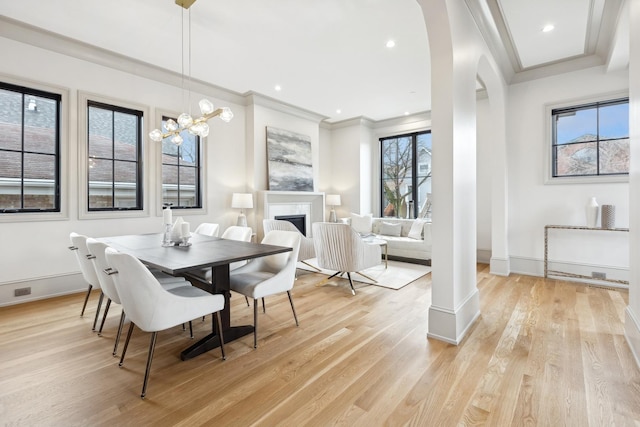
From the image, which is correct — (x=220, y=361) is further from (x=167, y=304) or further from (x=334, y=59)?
(x=334, y=59)

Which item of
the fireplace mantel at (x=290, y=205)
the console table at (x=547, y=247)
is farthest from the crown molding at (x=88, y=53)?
the console table at (x=547, y=247)

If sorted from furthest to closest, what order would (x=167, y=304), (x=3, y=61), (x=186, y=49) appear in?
(x=186, y=49) → (x=3, y=61) → (x=167, y=304)

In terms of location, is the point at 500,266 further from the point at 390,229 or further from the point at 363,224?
the point at 363,224

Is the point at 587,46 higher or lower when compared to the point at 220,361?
higher

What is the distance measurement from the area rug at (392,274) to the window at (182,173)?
215 cm

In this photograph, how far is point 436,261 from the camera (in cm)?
253

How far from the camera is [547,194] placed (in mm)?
4473

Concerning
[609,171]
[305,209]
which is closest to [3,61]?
[305,209]

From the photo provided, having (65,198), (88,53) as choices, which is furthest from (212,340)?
(88,53)

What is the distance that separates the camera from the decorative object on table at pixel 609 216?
387cm

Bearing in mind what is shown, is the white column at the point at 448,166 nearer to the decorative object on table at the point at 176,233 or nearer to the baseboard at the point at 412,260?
the decorative object on table at the point at 176,233

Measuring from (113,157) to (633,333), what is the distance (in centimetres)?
565

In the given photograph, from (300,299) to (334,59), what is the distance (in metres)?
3.16

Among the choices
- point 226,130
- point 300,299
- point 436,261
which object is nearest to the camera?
point 436,261
